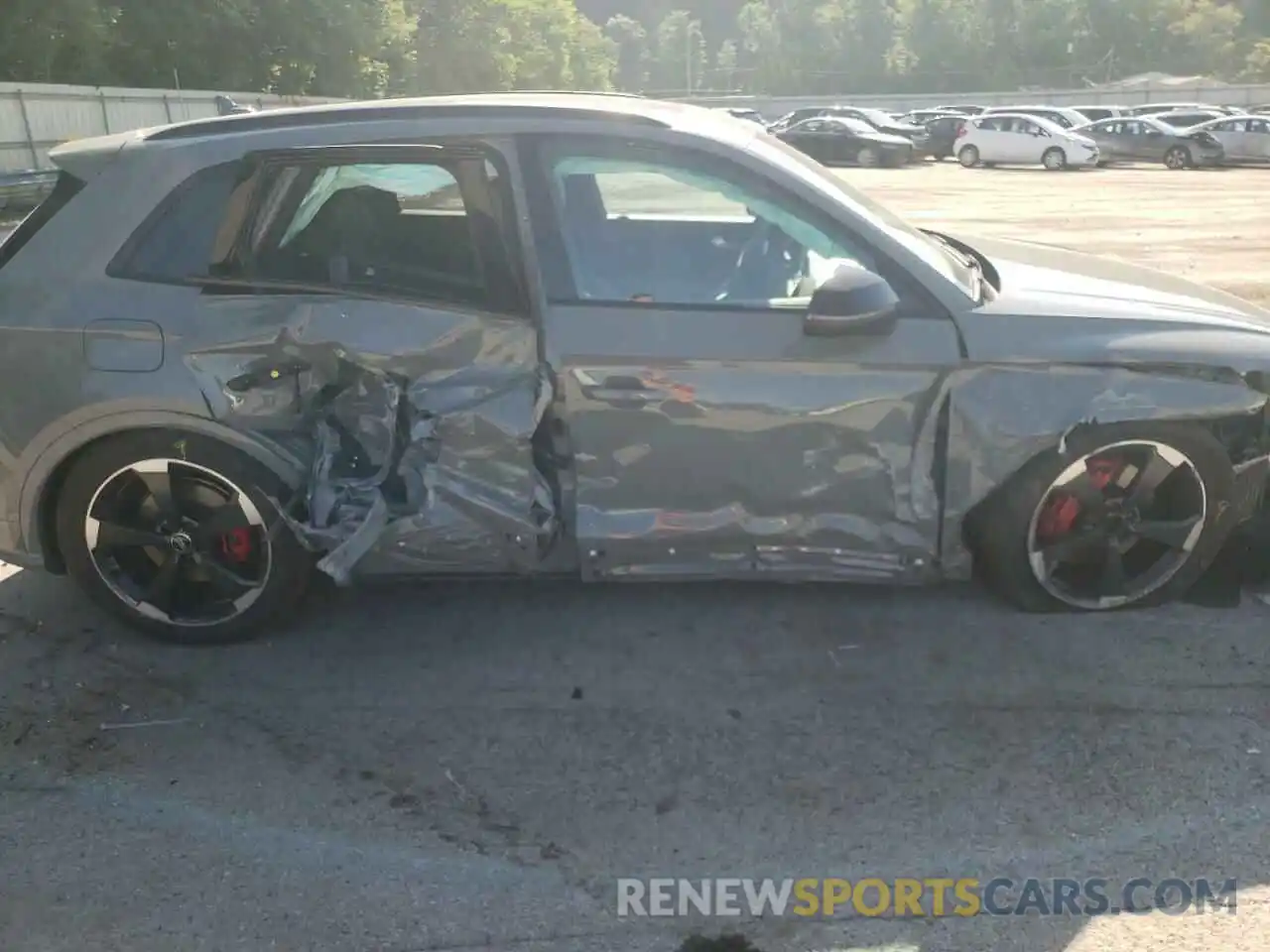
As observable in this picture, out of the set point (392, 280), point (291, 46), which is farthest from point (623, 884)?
point (291, 46)

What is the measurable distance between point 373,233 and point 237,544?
1183 mm

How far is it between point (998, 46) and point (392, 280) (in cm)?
10231

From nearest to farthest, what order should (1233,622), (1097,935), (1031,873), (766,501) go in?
(1097,935) → (1031,873) → (766,501) → (1233,622)

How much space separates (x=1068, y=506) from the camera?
12.5 ft

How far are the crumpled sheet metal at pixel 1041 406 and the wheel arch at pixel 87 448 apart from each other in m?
2.17

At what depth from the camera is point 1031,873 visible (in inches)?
110

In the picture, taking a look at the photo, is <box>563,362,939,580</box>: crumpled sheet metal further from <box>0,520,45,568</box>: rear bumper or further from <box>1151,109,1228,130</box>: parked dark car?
<box>1151,109,1228,130</box>: parked dark car

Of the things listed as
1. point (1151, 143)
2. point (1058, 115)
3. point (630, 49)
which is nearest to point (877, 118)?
point (1058, 115)

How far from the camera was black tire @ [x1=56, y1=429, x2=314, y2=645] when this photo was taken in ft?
12.3

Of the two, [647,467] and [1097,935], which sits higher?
[647,467]

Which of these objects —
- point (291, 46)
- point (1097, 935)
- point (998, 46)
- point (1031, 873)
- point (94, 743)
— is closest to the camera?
point (1097, 935)

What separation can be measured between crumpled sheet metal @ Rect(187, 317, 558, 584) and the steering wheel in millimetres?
700

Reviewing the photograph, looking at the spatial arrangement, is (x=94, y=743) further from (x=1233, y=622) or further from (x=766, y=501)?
(x=1233, y=622)

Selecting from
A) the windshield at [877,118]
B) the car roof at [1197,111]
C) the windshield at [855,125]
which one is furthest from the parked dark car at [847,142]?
the car roof at [1197,111]
